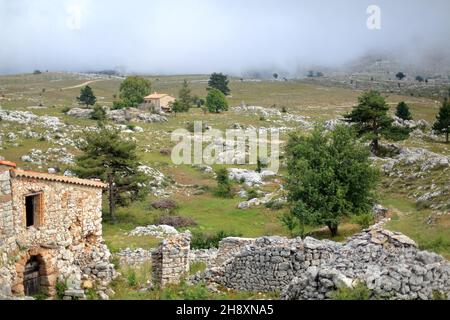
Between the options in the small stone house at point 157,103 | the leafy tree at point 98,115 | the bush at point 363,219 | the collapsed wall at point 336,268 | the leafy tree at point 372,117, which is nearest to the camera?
the collapsed wall at point 336,268

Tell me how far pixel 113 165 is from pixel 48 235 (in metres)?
22.0

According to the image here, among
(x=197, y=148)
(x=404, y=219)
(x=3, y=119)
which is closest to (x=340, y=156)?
(x=404, y=219)

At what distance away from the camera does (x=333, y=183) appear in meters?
29.0

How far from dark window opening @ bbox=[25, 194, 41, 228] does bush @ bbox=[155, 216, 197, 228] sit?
1878cm

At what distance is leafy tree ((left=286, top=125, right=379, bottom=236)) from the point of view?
2877cm

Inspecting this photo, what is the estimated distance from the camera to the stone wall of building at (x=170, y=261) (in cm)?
1795

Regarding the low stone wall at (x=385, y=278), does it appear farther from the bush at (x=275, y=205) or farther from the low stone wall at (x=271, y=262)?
the bush at (x=275, y=205)

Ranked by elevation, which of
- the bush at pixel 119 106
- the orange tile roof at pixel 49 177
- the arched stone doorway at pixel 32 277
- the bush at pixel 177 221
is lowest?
the bush at pixel 177 221

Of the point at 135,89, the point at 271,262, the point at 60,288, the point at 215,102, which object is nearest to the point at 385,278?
the point at 271,262

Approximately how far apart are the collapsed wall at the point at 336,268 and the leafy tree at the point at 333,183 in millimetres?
11254

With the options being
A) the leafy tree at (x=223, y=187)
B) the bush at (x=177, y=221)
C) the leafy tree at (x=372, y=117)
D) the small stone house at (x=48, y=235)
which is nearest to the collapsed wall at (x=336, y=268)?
the small stone house at (x=48, y=235)

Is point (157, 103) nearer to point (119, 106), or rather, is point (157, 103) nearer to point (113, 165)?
point (119, 106)

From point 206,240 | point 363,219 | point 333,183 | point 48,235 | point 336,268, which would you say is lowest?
point 206,240
